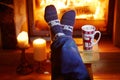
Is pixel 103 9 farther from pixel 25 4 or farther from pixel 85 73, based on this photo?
pixel 85 73

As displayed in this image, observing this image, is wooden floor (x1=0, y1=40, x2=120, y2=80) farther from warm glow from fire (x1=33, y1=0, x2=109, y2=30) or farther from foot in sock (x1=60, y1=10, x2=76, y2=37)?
foot in sock (x1=60, y1=10, x2=76, y2=37)

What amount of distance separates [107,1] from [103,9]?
67mm

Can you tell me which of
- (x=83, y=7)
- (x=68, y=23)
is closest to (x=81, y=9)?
(x=83, y=7)

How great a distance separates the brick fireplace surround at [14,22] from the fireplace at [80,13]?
65 mm

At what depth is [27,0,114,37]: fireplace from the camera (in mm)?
2004

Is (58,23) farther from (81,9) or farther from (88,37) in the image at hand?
(81,9)

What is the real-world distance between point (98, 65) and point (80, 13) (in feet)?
1.26

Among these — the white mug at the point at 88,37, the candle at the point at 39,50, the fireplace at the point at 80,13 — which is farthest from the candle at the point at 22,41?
the white mug at the point at 88,37

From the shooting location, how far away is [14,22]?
192 centimetres

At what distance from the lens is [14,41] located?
1.97 m

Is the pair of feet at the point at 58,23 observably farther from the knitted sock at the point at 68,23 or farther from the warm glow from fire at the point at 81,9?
the warm glow from fire at the point at 81,9

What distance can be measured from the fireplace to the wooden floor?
183 millimetres

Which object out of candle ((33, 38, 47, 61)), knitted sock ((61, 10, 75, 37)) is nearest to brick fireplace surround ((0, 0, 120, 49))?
candle ((33, 38, 47, 61))

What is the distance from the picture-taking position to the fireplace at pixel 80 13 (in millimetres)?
2004
